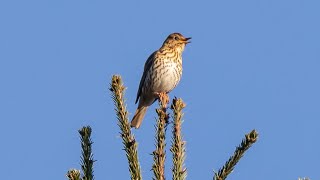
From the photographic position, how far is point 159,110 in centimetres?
367

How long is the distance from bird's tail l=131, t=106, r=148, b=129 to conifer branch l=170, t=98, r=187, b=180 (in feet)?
17.3

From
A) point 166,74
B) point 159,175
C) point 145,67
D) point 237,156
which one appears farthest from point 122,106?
point 145,67

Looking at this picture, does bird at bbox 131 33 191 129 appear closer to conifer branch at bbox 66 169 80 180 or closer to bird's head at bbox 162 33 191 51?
bird's head at bbox 162 33 191 51

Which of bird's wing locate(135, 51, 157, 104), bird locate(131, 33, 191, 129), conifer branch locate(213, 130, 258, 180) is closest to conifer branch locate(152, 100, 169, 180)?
conifer branch locate(213, 130, 258, 180)

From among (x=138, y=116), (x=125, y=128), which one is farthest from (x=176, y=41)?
(x=125, y=128)

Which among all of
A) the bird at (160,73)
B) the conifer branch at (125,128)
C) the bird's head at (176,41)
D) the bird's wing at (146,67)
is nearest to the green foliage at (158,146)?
the conifer branch at (125,128)

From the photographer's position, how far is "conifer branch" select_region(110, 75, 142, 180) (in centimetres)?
305

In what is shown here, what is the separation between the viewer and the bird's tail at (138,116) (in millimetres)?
9010

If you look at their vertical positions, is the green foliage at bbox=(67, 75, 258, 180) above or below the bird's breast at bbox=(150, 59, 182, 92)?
below

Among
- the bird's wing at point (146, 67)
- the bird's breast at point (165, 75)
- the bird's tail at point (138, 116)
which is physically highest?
the bird's wing at point (146, 67)

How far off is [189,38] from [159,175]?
23.0 feet

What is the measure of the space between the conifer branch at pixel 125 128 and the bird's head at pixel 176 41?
6192mm

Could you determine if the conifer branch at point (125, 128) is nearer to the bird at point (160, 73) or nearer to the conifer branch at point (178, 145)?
the conifer branch at point (178, 145)

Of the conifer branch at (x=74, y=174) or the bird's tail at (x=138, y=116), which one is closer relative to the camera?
the conifer branch at (x=74, y=174)
